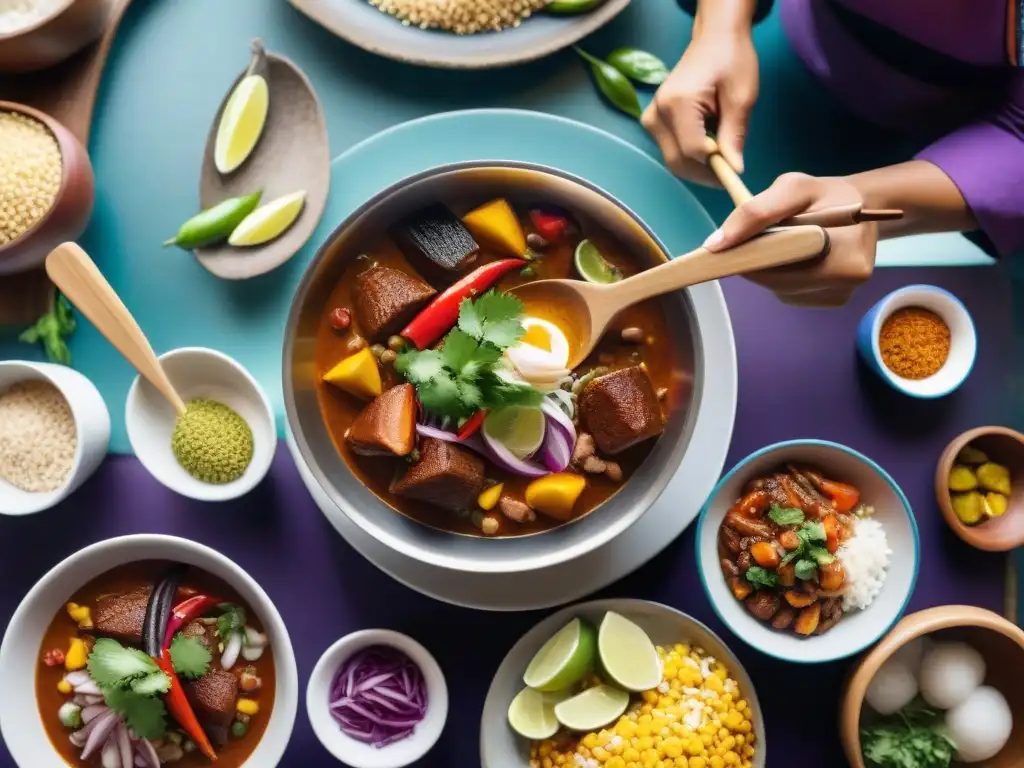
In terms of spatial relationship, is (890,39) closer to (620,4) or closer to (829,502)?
(620,4)

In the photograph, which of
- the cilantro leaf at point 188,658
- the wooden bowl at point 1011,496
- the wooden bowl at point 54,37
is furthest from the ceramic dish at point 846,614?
the wooden bowl at point 54,37

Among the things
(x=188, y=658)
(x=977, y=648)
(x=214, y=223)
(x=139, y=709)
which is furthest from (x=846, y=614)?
(x=214, y=223)

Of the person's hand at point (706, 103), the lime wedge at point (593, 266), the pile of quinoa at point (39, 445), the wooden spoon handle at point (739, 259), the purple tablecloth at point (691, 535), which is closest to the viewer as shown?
the wooden spoon handle at point (739, 259)

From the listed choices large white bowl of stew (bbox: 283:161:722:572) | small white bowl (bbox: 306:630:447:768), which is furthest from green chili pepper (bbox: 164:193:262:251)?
small white bowl (bbox: 306:630:447:768)

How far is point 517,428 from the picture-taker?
2199 mm

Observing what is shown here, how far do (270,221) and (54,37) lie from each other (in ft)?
2.32

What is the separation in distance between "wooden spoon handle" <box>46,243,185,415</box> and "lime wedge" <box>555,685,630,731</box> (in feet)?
4.26

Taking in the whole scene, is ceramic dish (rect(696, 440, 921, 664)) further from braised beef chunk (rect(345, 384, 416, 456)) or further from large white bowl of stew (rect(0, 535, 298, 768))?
large white bowl of stew (rect(0, 535, 298, 768))

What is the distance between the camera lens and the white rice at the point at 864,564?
2309mm

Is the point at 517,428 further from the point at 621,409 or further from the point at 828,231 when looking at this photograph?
the point at 828,231

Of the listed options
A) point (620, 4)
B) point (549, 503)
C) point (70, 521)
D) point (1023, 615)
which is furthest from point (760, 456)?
point (70, 521)

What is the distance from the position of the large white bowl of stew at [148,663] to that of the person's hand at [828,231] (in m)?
1.40

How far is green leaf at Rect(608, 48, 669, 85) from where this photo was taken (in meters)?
2.48

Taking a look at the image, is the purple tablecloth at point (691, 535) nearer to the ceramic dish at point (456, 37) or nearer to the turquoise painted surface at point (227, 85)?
the turquoise painted surface at point (227, 85)
